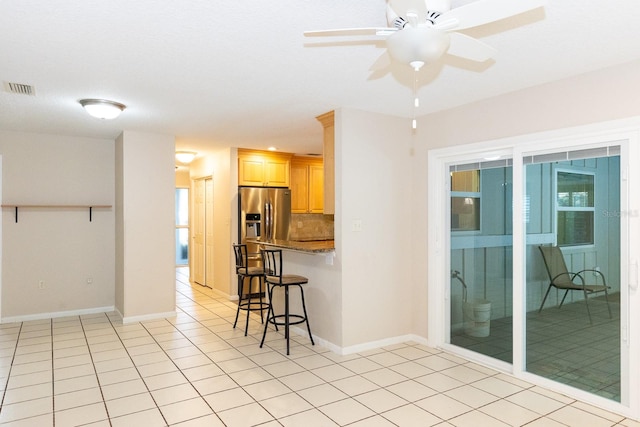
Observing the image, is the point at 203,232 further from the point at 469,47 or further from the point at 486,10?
the point at 486,10

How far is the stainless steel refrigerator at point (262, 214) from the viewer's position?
643 centimetres

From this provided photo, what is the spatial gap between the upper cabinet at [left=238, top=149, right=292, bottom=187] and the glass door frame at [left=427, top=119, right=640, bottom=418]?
323 cm

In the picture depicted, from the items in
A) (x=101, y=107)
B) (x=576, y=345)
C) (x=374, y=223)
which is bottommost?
(x=576, y=345)

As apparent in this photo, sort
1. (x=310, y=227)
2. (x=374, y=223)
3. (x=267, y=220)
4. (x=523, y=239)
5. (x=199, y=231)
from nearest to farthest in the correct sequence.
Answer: (x=523, y=239) → (x=374, y=223) → (x=310, y=227) → (x=267, y=220) → (x=199, y=231)

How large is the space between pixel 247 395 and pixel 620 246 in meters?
2.88

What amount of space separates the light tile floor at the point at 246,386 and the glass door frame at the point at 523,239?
161 millimetres

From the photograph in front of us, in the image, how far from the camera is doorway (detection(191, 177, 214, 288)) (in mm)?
7348

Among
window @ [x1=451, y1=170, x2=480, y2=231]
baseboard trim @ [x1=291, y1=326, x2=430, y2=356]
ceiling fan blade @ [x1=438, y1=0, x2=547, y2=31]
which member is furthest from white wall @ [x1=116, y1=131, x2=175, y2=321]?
ceiling fan blade @ [x1=438, y1=0, x2=547, y2=31]

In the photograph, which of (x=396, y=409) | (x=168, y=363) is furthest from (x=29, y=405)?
(x=396, y=409)

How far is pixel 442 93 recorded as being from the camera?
3504 millimetres

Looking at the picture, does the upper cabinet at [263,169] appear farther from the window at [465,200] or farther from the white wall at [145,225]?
the window at [465,200]

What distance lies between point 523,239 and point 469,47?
80.5 inches

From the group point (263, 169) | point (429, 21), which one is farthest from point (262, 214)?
point (429, 21)

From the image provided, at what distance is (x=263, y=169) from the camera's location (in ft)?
22.1
